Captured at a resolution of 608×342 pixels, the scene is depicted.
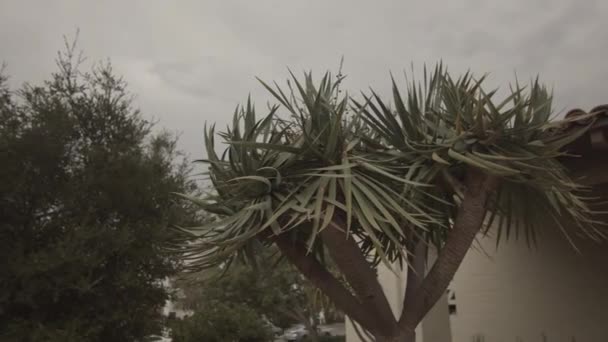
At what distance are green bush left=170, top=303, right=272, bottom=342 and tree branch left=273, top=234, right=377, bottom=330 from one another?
5.91 m

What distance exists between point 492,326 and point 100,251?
6455mm

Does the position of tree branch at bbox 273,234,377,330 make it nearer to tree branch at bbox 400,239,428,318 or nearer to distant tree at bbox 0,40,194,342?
tree branch at bbox 400,239,428,318

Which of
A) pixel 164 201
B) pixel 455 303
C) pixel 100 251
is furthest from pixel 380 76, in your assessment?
pixel 455 303

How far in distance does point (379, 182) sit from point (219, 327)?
26.8 feet

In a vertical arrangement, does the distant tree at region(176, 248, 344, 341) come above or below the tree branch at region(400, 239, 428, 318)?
below

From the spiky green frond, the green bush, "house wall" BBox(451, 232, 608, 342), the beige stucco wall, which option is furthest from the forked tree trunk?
the green bush

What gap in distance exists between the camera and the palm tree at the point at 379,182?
10.9 feet

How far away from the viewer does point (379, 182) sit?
3465 mm

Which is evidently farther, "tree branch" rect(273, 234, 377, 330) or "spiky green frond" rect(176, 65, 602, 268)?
"tree branch" rect(273, 234, 377, 330)

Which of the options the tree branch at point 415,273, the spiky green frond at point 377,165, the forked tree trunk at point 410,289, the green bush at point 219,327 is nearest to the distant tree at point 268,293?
the green bush at point 219,327

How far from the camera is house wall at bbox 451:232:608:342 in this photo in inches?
279

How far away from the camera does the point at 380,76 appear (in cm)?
648

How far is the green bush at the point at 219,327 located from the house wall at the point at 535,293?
181 inches

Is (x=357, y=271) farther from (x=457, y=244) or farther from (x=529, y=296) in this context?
(x=529, y=296)
